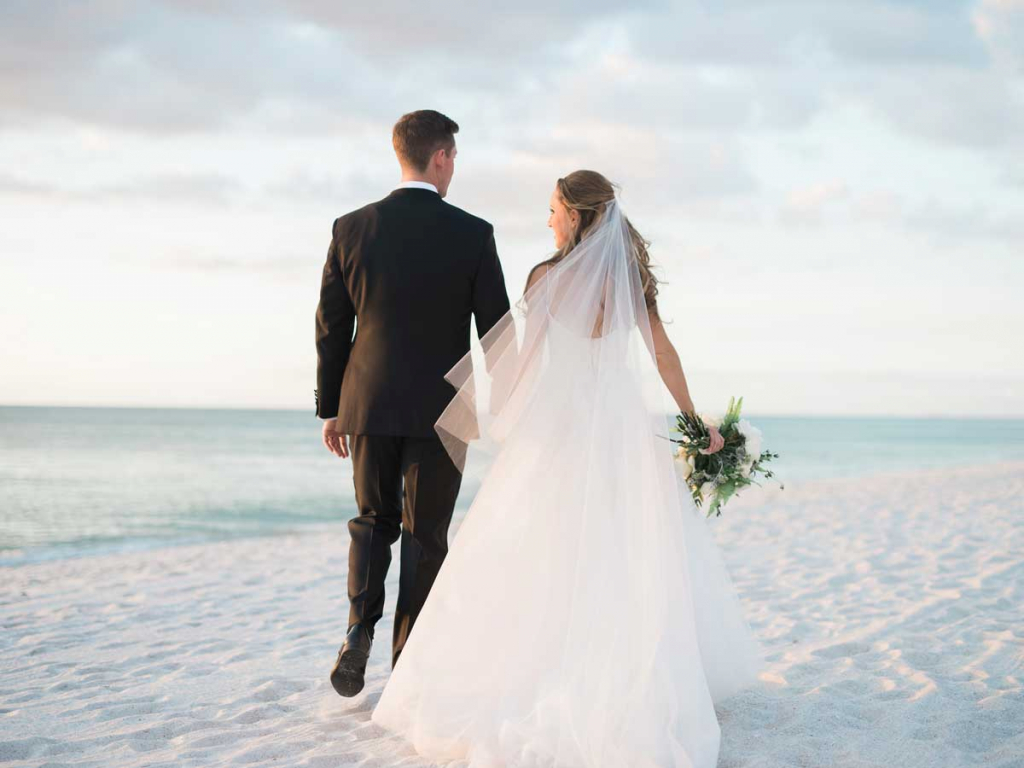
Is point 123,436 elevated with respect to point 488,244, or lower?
lower

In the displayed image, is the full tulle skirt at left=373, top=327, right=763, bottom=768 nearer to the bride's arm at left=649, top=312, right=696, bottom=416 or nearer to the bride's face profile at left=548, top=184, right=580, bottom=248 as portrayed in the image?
the bride's arm at left=649, top=312, right=696, bottom=416

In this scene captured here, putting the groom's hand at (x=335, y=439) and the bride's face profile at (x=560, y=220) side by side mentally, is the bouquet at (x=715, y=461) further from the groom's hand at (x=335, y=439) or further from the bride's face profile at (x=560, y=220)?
the groom's hand at (x=335, y=439)

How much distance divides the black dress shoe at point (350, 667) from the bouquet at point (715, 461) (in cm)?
143

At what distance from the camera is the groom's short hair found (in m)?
3.39

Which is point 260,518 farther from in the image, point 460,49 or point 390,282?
point 390,282

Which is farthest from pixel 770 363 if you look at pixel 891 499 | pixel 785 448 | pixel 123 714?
pixel 123 714

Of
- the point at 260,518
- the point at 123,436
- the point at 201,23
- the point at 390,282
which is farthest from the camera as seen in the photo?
the point at 123,436

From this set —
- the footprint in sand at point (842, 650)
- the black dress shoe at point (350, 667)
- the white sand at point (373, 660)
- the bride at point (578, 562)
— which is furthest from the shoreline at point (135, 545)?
the bride at point (578, 562)

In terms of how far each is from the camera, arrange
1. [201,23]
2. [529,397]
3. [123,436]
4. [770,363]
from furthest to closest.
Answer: [123,436], [770,363], [201,23], [529,397]

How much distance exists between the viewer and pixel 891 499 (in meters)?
12.0

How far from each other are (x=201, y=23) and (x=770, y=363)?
30.7 metres

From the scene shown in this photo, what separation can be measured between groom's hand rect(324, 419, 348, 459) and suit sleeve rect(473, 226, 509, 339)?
0.76 m

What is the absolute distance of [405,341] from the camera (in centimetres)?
331

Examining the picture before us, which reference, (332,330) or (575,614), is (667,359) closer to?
(575,614)
